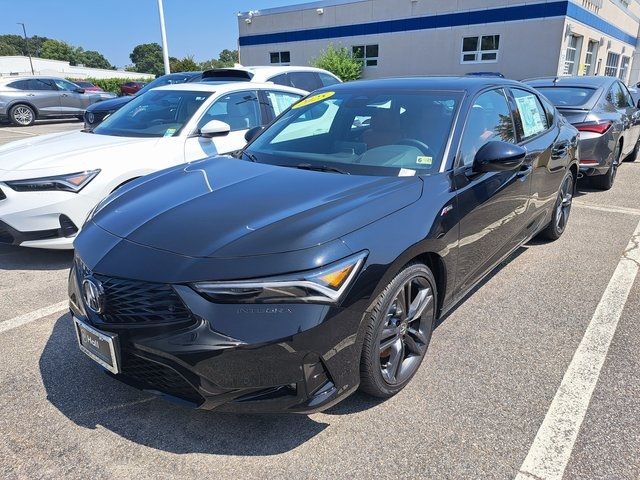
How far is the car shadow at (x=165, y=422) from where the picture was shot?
7.37ft

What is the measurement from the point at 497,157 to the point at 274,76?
5.94 metres

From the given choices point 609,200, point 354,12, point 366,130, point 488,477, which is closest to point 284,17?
point 354,12

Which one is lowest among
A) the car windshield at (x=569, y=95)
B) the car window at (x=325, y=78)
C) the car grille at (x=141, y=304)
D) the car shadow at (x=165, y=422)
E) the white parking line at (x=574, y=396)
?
the white parking line at (x=574, y=396)

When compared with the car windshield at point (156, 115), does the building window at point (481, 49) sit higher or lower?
higher

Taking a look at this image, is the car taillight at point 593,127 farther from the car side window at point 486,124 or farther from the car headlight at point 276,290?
the car headlight at point 276,290

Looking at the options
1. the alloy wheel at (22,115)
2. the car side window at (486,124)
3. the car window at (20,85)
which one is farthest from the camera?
the alloy wheel at (22,115)

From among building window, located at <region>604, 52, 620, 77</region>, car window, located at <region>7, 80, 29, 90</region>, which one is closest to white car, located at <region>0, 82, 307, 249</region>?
car window, located at <region>7, 80, 29, 90</region>

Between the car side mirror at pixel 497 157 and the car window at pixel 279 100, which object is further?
the car window at pixel 279 100

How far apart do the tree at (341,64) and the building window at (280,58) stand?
4309mm

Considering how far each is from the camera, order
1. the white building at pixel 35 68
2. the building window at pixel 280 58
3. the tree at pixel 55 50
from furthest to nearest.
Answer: the tree at pixel 55 50 → the white building at pixel 35 68 → the building window at pixel 280 58

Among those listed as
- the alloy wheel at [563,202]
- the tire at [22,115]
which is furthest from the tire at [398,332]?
the tire at [22,115]

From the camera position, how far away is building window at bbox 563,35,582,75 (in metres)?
23.0

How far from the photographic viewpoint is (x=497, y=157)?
2861 mm

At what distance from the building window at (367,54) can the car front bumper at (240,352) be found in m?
26.8
